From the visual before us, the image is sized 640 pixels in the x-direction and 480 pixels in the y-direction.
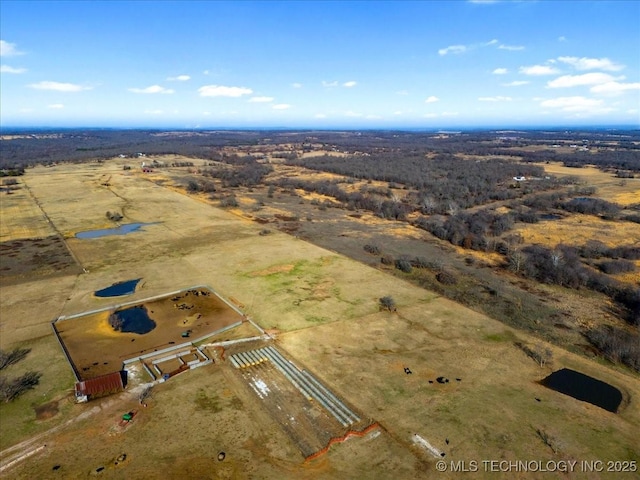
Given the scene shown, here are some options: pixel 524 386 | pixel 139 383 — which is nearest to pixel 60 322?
pixel 139 383

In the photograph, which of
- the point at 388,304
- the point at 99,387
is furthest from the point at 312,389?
the point at 388,304

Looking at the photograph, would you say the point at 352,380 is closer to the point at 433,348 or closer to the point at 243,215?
the point at 433,348

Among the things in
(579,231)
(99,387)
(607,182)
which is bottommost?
(99,387)

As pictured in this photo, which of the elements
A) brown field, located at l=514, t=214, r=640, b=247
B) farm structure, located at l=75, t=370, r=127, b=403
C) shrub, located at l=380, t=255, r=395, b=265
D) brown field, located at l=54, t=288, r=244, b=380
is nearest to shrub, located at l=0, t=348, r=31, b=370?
brown field, located at l=54, t=288, r=244, b=380

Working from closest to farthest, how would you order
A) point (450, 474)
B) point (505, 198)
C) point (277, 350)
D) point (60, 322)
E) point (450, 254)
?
point (450, 474) < point (277, 350) < point (60, 322) < point (450, 254) < point (505, 198)

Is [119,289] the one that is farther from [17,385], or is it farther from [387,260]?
[387,260]

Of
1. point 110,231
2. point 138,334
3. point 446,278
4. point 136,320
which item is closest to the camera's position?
point 138,334
